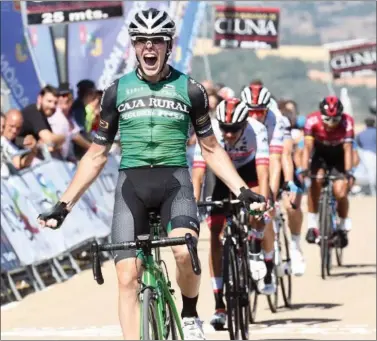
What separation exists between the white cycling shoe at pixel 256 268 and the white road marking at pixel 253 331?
1.50ft

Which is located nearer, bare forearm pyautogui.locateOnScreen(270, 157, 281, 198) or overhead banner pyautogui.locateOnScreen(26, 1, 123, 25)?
bare forearm pyautogui.locateOnScreen(270, 157, 281, 198)

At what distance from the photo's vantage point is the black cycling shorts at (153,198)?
7758 mm

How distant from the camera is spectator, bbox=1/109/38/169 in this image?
1428cm

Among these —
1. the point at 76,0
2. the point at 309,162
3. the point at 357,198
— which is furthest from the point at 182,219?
the point at 357,198

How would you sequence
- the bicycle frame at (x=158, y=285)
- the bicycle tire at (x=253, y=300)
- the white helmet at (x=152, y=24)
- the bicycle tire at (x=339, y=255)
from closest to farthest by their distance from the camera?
1. the bicycle frame at (x=158, y=285)
2. the white helmet at (x=152, y=24)
3. the bicycle tire at (x=253, y=300)
4. the bicycle tire at (x=339, y=255)

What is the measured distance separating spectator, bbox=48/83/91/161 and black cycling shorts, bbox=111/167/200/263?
25.4 ft

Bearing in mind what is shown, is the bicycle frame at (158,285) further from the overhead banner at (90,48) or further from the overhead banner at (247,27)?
the overhead banner at (247,27)

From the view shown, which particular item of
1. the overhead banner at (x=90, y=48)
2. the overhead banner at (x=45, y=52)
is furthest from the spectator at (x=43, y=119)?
the overhead banner at (x=90, y=48)

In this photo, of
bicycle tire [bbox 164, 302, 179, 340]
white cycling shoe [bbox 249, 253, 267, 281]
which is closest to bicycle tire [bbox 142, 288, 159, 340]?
bicycle tire [bbox 164, 302, 179, 340]

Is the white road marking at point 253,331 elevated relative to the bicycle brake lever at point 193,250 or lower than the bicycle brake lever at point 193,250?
lower

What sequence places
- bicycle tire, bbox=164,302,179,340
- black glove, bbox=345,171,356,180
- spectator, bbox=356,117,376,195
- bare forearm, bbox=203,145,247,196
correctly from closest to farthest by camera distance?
bicycle tire, bbox=164,302,179,340, bare forearm, bbox=203,145,247,196, black glove, bbox=345,171,356,180, spectator, bbox=356,117,376,195

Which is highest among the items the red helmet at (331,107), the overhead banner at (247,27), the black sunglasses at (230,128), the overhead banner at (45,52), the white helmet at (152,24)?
the overhead banner at (247,27)

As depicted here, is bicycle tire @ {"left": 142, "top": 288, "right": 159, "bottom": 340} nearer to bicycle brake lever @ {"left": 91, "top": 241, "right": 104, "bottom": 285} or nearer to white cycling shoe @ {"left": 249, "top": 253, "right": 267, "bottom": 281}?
bicycle brake lever @ {"left": 91, "top": 241, "right": 104, "bottom": 285}

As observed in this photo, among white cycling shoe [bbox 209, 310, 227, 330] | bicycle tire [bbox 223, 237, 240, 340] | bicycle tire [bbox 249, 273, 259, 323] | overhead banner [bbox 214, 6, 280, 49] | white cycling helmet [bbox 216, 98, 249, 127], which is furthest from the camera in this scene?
overhead banner [bbox 214, 6, 280, 49]
